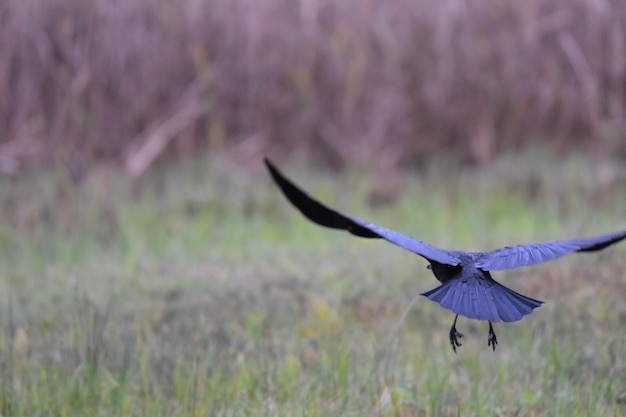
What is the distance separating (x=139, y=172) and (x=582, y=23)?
3.83 meters

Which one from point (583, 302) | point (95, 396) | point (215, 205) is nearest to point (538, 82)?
point (215, 205)

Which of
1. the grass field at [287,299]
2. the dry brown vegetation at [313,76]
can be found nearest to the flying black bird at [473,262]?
the grass field at [287,299]

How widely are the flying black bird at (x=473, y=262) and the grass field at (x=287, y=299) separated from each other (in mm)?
663

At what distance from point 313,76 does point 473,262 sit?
5.08m

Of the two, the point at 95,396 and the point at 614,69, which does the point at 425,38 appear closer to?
the point at 614,69

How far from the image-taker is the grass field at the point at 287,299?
10.2 ft

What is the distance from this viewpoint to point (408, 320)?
14.1 feet

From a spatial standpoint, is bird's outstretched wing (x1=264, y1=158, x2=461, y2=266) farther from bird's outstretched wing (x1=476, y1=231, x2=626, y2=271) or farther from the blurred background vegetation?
the blurred background vegetation

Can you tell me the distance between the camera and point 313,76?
292 inches

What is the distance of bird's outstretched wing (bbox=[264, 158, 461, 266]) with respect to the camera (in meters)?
2.28

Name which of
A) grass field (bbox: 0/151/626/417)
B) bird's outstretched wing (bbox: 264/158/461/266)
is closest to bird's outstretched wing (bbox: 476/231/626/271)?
bird's outstretched wing (bbox: 264/158/461/266)

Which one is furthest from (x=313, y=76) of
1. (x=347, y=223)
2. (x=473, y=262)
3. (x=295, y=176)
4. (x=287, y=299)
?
(x=347, y=223)

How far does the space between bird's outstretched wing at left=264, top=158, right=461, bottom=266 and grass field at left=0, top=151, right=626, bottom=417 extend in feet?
2.56

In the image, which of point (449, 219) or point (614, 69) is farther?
point (614, 69)
